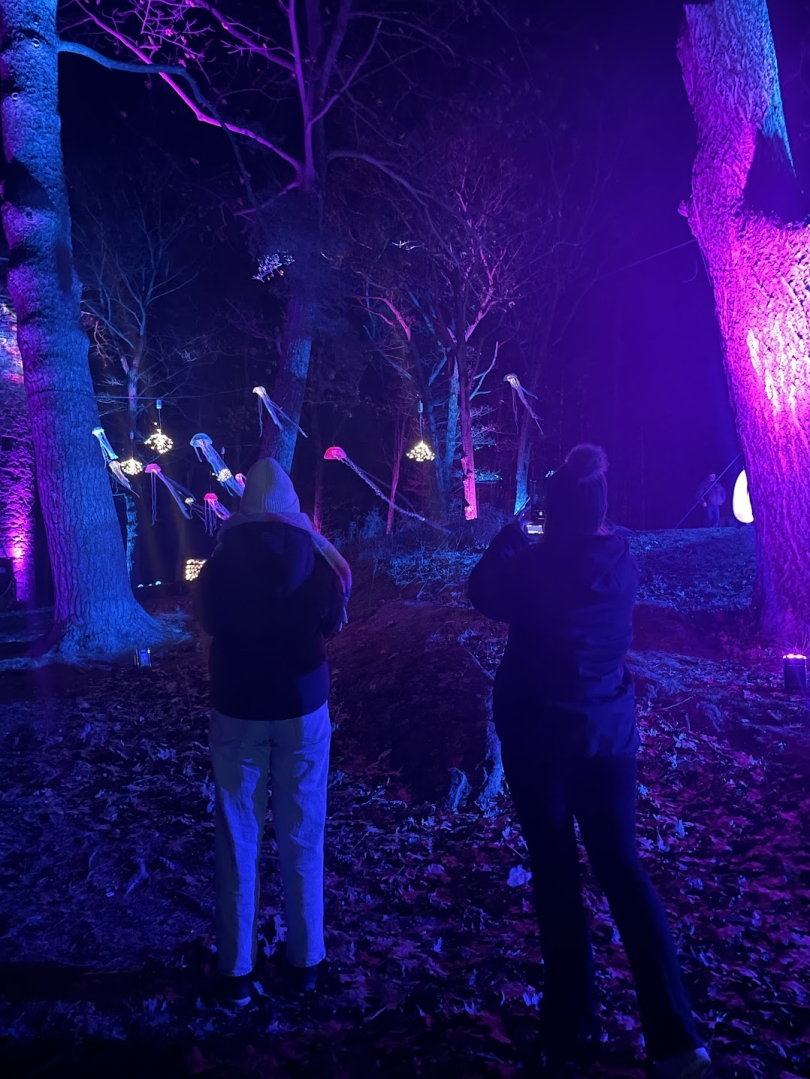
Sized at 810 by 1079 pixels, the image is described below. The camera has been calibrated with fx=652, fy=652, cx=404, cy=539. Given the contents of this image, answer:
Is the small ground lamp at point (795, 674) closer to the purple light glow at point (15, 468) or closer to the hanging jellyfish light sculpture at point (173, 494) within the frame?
the hanging jellyfish light sculpture at point (173, 494)

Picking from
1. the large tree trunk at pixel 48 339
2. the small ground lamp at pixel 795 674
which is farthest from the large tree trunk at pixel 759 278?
the large tree trunk at pixel 48 339

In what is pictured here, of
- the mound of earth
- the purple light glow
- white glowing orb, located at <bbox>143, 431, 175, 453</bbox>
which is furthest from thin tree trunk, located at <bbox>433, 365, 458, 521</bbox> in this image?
the mound of earth

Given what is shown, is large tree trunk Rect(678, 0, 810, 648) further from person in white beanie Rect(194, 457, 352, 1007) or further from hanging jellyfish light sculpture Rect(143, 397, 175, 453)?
hanging jellyfish light sculpture Rect(143, 397, 175, 453)

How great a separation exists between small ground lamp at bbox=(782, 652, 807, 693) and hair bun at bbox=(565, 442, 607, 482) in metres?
4.52

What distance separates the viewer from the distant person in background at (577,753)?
2.20 m

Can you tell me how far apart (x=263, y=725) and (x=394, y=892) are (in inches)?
64.3

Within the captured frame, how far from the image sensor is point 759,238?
21.1 ft

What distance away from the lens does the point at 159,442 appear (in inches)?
917

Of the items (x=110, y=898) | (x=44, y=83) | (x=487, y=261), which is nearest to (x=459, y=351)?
(x=487, y=261)

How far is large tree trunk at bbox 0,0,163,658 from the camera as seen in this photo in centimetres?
896

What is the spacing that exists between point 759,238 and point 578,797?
20.9ft

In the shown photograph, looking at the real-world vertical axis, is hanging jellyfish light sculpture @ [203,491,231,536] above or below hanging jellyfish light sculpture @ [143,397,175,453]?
below

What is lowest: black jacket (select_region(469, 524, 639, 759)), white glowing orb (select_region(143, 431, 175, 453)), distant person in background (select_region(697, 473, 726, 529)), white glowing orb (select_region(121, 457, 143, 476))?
black jacket (select_region(469, 524, 639, 759))

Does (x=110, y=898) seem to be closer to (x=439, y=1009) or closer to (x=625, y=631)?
(x=439, y=1009)
